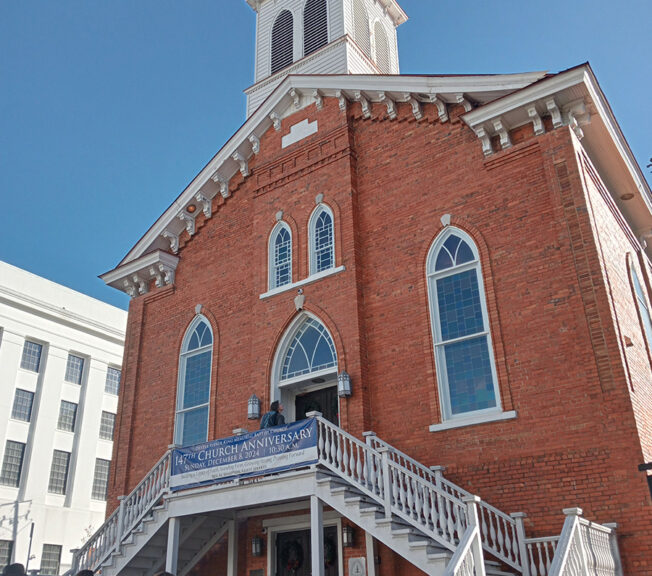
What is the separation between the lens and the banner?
39.8 feet

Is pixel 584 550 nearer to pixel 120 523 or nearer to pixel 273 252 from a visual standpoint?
pixel 120 523

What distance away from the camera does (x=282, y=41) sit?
2370 centimetres

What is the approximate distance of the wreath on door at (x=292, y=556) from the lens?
13648 mm

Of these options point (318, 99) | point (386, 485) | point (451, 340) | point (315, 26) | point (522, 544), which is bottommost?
point (522, 544)

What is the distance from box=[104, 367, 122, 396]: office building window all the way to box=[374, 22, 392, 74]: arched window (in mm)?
23535

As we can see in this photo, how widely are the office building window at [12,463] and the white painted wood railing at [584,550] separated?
97.6 feet

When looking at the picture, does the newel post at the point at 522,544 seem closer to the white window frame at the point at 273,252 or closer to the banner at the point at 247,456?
the banner at the point at 247,456

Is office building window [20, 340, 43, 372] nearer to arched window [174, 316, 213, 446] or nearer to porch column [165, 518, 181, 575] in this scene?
arched window [174, 316, 213, 446]

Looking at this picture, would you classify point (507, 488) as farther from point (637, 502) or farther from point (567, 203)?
point (567, 203)

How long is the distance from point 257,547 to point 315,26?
54.7 ft

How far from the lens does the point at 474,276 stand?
43.7ft

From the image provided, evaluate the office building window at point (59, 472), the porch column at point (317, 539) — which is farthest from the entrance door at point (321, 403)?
the office building window at point (59, 472)

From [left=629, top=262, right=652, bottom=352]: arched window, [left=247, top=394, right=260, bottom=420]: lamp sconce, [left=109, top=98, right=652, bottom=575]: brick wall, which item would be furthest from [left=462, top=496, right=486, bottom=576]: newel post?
[left=629, top=262, right=652, bottom=352]: arched window

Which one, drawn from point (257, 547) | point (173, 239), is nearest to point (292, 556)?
point (257, 547)
